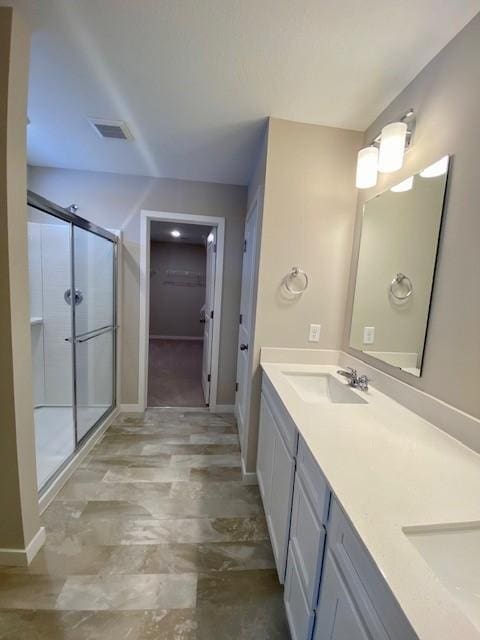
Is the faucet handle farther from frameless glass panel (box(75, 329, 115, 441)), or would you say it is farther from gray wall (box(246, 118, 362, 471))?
frameless glass panel (box(75, 329, 115, 441))

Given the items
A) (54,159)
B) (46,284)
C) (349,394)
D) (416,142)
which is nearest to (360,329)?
(349,394)

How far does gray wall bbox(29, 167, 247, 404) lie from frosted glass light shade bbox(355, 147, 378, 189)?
149 cm

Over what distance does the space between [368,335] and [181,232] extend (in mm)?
4578

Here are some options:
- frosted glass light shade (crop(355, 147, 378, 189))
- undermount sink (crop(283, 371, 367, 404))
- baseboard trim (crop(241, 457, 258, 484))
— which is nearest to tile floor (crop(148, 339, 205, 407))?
baseboard trim (crop(241, 457, 258, 484))

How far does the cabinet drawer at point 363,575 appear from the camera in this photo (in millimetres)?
486

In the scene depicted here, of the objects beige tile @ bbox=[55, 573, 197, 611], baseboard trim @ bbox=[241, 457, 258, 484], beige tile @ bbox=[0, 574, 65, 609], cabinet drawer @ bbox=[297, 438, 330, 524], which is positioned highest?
cabinet drawer @ bbox=[297, 438, 330, 524]

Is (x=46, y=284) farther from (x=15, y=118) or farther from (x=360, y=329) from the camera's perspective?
(x=360, y=329)

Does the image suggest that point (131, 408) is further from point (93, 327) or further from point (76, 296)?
point (76, 296)

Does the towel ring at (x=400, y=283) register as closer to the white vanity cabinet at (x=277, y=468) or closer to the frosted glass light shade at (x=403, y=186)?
the frosted glass light shade at (x=403, y=186)

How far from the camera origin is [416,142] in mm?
1314

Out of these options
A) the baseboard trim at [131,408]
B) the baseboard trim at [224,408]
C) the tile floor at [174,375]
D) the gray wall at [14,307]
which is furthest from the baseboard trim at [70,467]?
the baseboard trim at [224,408]

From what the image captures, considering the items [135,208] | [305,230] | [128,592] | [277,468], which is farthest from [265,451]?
[135,208]

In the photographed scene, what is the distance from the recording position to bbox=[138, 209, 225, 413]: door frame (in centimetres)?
275

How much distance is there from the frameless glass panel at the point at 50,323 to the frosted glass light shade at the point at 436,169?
7.96 ft
